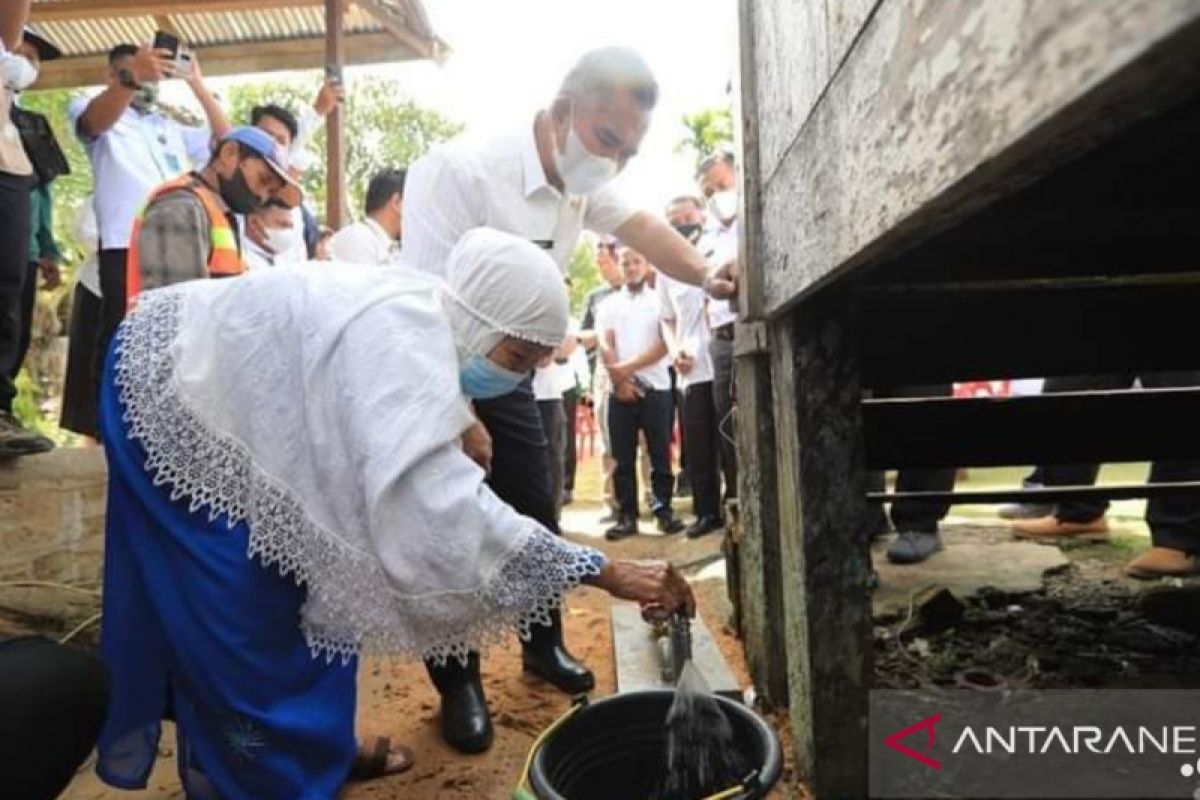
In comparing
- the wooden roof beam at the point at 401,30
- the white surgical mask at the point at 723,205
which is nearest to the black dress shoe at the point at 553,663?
the white surgical mask at the point at 723,205

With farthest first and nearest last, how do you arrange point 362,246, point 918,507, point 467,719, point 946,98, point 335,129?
1. point 335,129
2. point 362,246
3. point 918,507
4. point 467,719
5. point 946,98

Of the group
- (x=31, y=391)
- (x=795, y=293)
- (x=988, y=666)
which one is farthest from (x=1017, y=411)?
(x=31, y=391)

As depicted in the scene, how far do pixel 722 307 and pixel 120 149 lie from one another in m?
3.04

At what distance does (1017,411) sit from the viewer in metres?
2.85

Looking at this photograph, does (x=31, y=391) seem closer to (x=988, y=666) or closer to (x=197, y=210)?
(x=197, y=210)

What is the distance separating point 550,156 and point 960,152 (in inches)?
74.6

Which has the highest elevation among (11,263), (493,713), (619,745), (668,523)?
(11,263)

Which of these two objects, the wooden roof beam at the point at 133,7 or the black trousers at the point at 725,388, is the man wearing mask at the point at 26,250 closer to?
the wooden roof beam at the point at 133,7

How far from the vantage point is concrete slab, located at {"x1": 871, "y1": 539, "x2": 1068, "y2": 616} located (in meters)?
3.50

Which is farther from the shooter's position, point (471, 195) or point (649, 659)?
point (649, 659)

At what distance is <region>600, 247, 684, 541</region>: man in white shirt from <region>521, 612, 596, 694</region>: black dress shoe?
8.37 ft

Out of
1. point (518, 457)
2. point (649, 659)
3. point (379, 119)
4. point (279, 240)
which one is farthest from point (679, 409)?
point (379, 119)

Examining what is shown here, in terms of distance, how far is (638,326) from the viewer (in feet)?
19.4

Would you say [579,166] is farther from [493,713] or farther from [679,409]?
[679,409]
